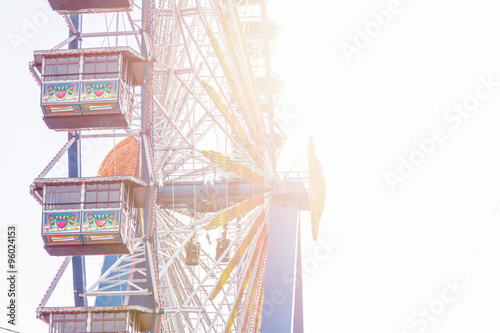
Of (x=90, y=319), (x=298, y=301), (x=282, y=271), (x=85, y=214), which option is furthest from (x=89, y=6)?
(x=298, y=301)

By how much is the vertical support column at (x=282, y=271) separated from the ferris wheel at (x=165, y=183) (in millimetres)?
43

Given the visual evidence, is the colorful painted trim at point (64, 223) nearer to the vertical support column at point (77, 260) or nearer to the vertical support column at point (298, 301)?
the vertical support column at point (77, 260)

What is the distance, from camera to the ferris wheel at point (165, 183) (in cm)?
2017

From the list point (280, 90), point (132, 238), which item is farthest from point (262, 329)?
point (280, 90)

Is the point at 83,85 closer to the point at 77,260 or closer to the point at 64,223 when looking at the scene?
the point at 64,223

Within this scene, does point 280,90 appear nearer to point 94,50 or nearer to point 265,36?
point 265,36

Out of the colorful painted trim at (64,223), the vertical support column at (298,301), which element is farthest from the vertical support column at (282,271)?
the colorful painted trim at (64,223)

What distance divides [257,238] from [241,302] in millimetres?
2255

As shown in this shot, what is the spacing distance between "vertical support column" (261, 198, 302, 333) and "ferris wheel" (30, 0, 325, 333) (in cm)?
4

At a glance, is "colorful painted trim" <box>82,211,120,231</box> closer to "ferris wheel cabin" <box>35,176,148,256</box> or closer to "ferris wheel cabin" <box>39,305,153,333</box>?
"ferris wheel cabin" <box>35,176,148,256</box>

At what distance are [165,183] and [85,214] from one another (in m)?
9.45

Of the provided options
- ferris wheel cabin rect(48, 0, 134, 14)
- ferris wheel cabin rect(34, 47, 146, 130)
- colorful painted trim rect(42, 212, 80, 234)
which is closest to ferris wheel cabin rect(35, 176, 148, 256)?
colorful painted trim rect(42, 212, 80, 234)

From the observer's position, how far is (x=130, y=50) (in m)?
20.8

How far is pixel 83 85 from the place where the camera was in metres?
20.6
